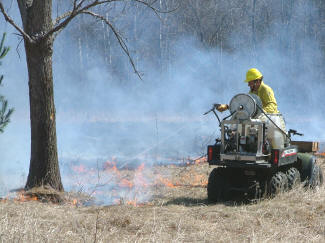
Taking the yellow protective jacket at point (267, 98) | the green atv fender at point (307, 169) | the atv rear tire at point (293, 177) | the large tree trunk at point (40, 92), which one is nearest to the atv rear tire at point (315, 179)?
the green atv fender at point (307, 169)

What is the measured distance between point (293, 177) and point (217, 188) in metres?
1.31

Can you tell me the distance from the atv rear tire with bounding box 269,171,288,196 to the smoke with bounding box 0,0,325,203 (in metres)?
7.08

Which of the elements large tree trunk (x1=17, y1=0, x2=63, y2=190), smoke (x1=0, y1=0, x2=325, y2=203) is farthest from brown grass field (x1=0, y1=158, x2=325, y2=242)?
smoke (x1=0, y1=0, x2=325, y2=203)

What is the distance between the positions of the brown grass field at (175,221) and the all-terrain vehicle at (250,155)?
1.02 ft

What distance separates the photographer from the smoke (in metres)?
18.1

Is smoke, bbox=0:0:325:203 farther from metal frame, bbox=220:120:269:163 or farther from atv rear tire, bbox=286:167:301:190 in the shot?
metal frame, bbox=220:120:269:163

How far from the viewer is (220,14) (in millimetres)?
39344

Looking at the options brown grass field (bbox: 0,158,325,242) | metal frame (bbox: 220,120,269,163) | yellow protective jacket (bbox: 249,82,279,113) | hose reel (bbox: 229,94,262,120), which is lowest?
brown grass field (bbox: 0,158,325,242)

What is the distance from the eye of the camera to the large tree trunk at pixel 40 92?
7766 millimetres

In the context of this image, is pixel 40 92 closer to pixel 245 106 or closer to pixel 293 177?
pixel 245 106

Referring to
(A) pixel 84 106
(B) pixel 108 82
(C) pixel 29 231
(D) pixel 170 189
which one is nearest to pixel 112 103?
(A) pixel 84 106

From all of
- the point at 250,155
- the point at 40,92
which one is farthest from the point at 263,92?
the point at 40,92

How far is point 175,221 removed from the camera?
5.55 meters

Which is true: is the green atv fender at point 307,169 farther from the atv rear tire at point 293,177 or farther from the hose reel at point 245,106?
the hose reel at point 245,106
